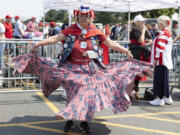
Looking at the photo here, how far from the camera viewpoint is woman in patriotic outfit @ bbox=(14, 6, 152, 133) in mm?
4059

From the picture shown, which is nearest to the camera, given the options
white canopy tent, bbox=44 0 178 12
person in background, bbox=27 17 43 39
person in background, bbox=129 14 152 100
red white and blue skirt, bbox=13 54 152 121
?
red white and blue skirt, bbox=13 54 152 121

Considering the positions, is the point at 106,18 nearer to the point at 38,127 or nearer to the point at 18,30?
the point at 18,30

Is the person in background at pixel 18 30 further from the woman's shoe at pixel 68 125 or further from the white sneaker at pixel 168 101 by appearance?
the woman's shoe at pixel 68 125

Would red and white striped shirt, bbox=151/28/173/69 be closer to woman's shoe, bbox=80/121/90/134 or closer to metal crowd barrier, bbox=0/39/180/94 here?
metal crowd barrier, bbox=0/39/180/94

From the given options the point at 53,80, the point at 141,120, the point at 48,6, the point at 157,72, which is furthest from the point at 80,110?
the point at 48,6

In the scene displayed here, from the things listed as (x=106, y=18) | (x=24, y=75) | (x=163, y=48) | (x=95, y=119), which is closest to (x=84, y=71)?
(x=95, y=119)

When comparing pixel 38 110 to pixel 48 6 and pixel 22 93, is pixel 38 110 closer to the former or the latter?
pixel 22 93

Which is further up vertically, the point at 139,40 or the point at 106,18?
the point at 106,18

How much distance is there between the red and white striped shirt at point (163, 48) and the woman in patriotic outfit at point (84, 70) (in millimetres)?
1324

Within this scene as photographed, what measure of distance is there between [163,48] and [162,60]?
0.86 ft

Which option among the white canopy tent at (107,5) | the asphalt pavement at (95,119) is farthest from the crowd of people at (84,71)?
the white canopy tent at (107,5)

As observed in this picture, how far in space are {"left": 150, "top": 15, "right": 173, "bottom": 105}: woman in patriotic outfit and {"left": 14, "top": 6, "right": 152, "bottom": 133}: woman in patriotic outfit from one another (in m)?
1.35

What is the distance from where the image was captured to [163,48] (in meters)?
6.13

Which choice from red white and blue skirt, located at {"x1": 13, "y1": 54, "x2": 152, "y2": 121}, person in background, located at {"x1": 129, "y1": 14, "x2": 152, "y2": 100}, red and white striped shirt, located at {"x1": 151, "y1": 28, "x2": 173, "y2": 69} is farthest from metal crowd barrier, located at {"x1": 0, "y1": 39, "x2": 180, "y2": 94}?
red white and blue skirt, located at {"x1": 13, "y1": 54, "x2": 152, "y2": 121}
